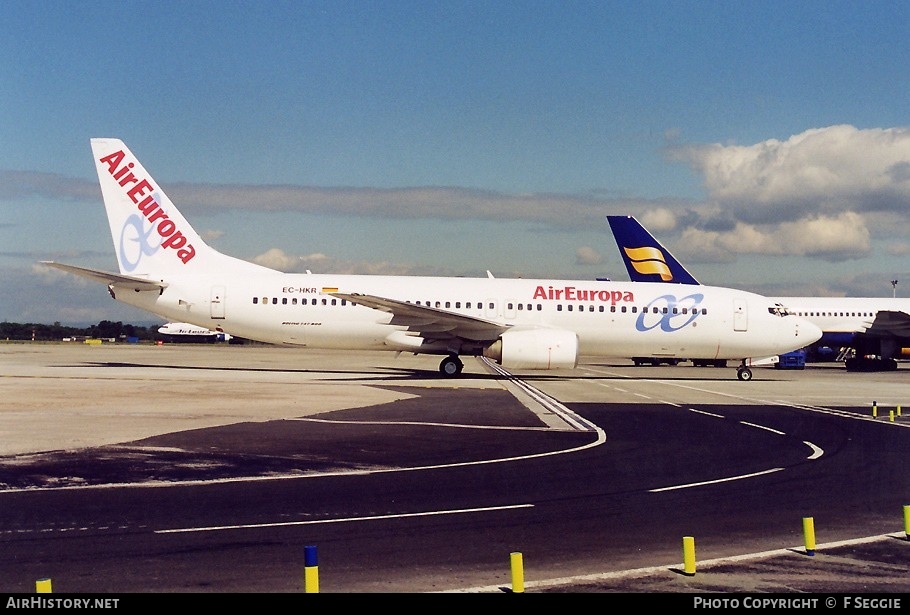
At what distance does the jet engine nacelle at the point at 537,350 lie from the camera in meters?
34.3

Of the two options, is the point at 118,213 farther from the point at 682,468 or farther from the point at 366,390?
the point at 682,468

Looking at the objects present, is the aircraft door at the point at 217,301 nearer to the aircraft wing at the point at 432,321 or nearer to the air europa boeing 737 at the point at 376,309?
the air europa boeing 737 at the point at 376,309

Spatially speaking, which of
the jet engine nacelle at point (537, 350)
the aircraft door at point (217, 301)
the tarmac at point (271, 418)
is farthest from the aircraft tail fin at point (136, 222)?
the jet engine nacelle at point (537, 350)

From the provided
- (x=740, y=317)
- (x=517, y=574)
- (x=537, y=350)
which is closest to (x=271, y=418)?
(x=517, y=574)

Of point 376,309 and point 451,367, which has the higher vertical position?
point 376,309

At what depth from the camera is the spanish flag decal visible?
60.3 metres

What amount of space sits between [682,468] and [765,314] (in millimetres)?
25939

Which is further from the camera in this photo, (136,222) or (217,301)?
(136,222)

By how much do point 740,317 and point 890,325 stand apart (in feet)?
78.1

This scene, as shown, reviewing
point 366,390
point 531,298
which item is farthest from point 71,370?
point 531,298

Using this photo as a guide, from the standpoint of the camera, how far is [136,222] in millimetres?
Result: 37406

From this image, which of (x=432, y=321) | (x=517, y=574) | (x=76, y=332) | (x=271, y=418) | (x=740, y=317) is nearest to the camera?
(x=517, y=574)

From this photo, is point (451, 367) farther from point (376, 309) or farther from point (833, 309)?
point (833, 309)

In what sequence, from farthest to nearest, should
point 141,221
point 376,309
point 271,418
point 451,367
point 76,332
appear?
point 76,332 < point 141,221 < point 451,367 < point 376,309 < point 271,418
